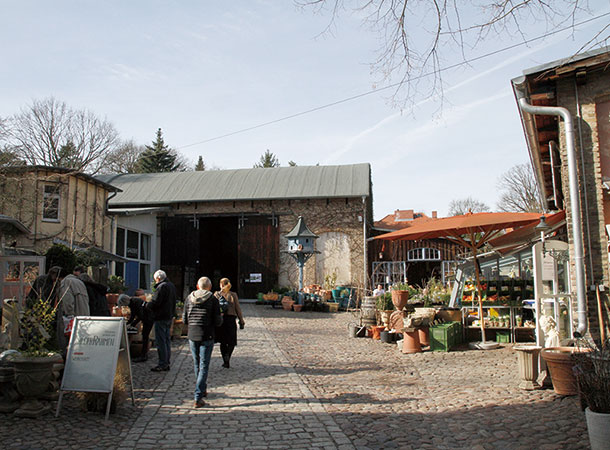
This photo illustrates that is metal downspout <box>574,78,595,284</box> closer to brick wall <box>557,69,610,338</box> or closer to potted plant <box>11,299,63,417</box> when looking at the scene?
brick wall <box>557,69,610,338</box>

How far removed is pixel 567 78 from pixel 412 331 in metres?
5.05

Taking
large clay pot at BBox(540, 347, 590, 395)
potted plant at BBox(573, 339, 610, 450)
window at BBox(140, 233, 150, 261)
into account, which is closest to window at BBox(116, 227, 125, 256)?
window at BBox(140, 233, 150, 261)

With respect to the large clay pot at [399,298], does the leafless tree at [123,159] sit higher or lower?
higher

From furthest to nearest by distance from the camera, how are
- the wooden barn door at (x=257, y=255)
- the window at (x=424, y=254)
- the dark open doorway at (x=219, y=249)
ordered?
the dark open doorway at (x=219, y=249) < the window at (x=424, y=254) < the wooden barn door at (x=257, y=255)

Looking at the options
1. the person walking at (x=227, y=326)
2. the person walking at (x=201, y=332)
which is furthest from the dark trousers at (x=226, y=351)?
the person walking at (x=201, y=332)

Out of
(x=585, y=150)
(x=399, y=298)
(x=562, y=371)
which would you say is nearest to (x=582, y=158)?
(x=585, y=150)

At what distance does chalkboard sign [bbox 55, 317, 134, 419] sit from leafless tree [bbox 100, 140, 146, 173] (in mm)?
35710

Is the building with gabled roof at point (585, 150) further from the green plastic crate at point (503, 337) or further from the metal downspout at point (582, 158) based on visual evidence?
the green plastic crate at point (503, 337)

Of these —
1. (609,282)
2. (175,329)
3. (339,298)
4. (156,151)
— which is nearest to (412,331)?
(609,282)

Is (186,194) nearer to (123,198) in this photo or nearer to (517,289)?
(123,198)

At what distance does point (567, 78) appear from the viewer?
8.52 m

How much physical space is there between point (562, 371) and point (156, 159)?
41987 mm

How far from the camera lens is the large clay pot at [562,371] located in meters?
5.73

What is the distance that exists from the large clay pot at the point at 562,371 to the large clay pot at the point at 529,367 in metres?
0.46
